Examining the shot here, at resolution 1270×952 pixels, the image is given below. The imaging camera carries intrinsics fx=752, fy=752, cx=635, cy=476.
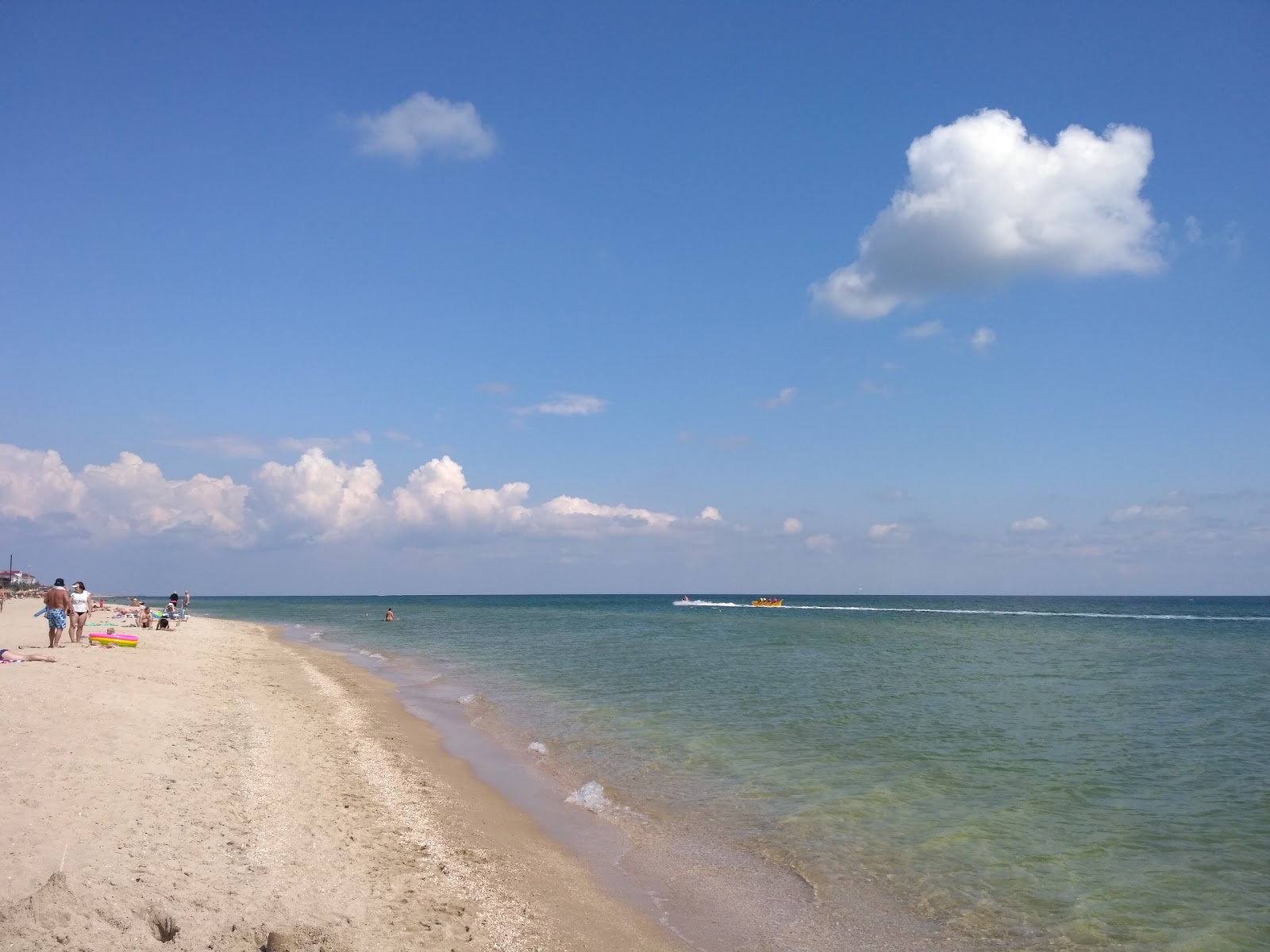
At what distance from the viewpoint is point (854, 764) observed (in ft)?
49.1

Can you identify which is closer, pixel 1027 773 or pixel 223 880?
pixel 223 880

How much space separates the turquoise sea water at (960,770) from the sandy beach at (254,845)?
3.02 metres

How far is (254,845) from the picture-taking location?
8.36m

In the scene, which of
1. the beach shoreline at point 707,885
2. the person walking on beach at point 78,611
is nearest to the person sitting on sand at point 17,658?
the person walking on beach at point 78,611

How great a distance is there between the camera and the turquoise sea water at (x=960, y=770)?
9078 mm

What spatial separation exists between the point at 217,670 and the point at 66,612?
204 inches

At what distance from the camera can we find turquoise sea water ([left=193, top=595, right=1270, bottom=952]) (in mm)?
9078

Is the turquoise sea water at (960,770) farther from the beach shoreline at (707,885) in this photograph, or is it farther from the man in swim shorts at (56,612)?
the man in swim shorts at (56,612)

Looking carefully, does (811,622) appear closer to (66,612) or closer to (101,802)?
(66,612)

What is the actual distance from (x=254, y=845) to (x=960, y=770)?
12437 mm

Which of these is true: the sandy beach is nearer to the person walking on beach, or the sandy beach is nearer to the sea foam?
the sea foam

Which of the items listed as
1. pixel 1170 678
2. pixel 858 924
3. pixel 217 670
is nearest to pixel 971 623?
pixel 1170 678

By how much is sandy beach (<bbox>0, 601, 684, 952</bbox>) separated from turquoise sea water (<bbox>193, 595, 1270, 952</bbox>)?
3023 millimetres

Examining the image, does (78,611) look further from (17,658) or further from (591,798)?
(591,798)
